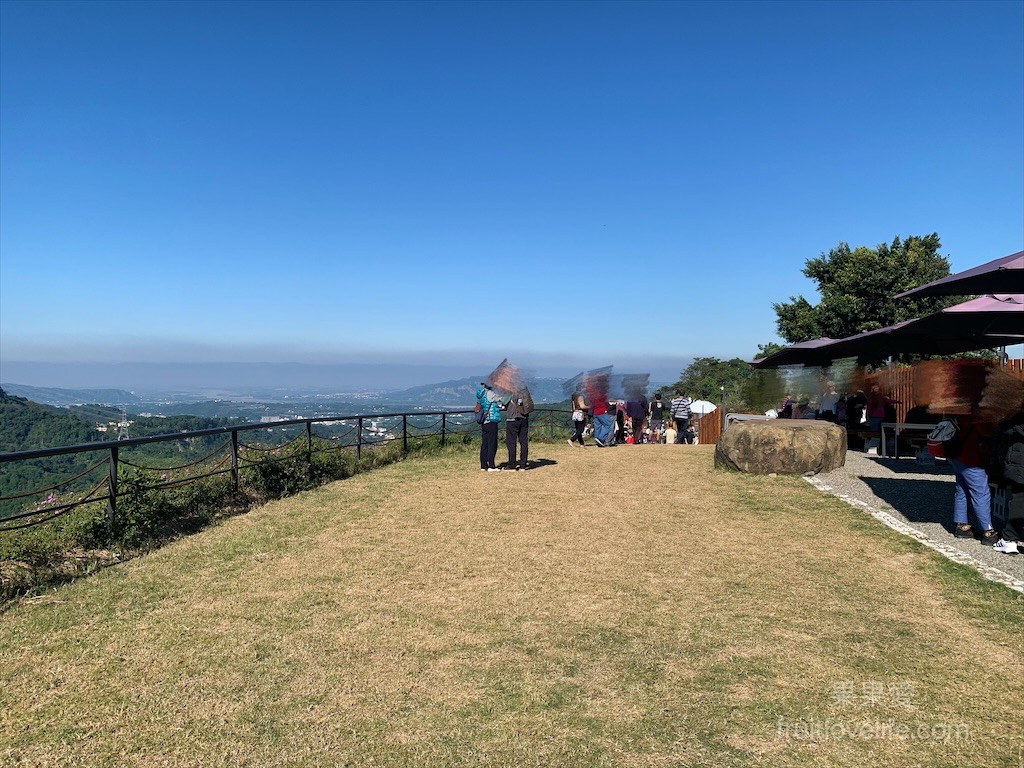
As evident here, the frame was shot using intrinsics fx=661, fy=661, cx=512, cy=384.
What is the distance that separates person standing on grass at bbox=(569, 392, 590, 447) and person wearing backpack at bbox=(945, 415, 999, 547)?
10.8 m

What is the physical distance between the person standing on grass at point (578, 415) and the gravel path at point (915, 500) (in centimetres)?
637

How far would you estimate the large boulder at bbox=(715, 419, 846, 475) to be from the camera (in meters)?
10.9

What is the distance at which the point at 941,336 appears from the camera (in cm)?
1224

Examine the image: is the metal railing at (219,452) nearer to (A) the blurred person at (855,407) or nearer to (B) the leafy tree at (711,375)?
(A) the blurred person at (855,407)

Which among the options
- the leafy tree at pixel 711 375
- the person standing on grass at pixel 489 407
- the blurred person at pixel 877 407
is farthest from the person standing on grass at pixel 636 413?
the leafy tree at pixel 711 375

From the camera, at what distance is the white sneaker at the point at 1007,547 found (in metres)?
6.02

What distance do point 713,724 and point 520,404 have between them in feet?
30.0

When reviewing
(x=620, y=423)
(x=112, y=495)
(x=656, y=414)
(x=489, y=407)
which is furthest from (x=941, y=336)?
(x=112, y=495)

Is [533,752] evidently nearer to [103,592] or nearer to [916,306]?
[103,592]

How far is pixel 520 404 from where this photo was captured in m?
12.1

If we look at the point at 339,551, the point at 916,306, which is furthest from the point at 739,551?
the point at 916,306

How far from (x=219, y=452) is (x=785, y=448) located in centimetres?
868

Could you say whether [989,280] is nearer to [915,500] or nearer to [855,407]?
[915,500]

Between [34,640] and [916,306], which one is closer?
[34,640]
